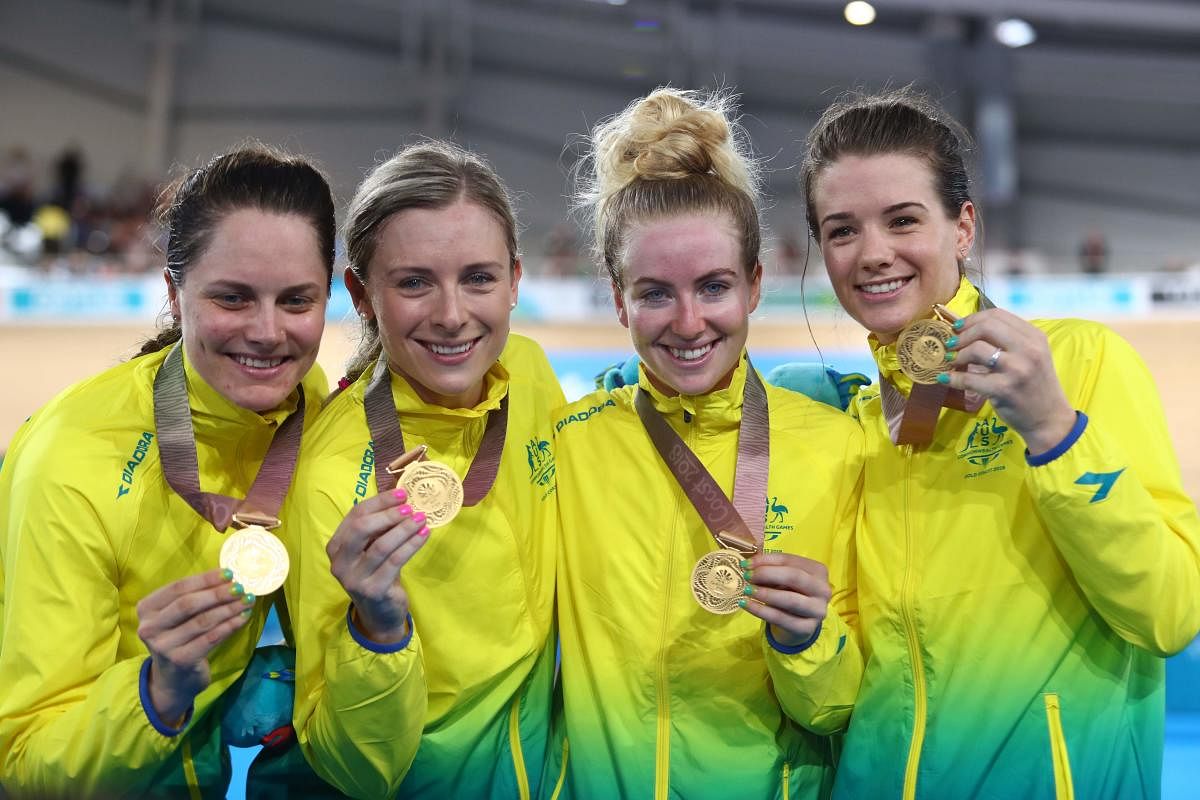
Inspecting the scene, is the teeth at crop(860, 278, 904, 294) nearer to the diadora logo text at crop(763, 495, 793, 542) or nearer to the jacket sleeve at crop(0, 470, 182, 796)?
the diadora logo text at crop(763, 495, 793, 542)

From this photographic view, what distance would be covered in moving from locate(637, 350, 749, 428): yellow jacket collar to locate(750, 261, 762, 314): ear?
166mm

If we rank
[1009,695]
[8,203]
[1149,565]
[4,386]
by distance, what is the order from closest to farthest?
[1149,565], [1009,695], [4,386], [8,203]

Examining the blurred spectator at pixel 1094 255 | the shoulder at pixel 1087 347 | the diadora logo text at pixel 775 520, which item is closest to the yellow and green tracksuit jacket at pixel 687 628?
the diadora logo text at pixel 775 520

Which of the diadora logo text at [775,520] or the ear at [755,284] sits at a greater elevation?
the ear at [755,284]

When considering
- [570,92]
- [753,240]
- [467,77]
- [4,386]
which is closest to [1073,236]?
[570,92]

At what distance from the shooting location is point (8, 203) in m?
17.8

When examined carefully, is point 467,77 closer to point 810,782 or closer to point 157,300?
point 157,300

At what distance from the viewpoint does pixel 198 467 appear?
97.8 inches

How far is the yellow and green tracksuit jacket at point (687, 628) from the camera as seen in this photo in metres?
2.35

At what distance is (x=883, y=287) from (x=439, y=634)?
47.0 inches

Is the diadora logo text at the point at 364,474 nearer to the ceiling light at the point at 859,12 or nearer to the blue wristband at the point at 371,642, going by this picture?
the blue wristband at the point at 371,642

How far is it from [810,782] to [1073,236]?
858 inches

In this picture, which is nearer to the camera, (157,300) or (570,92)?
(157,300)

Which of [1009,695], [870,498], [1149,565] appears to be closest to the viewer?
[1149,565]
